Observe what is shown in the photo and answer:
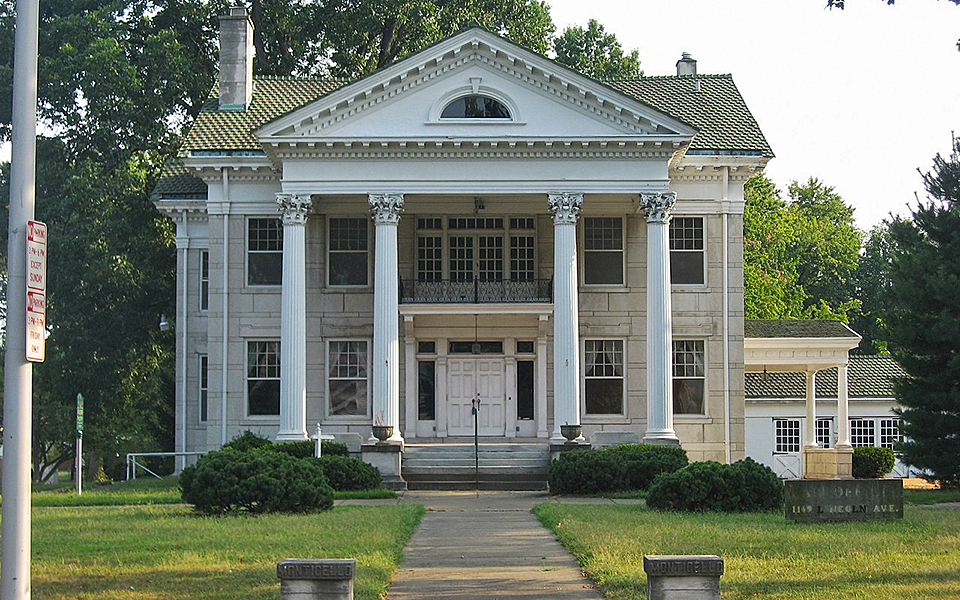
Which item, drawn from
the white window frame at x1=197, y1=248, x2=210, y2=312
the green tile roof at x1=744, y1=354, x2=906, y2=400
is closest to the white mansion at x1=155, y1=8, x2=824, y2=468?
the white window frame at x1=197, y1=248, x2=210, y2=312

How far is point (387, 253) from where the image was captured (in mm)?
32344

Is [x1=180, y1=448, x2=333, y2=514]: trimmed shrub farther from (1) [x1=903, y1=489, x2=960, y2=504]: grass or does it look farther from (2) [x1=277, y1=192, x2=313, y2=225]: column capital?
(1) [x1=903, y1=489, x2=960, y2=504]: grass

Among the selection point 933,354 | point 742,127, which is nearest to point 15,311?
point 933,354

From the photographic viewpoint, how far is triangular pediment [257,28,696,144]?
31.9 metres

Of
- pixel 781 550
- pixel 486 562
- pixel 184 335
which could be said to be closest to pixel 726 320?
pixel 184 335

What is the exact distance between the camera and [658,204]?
3247cm

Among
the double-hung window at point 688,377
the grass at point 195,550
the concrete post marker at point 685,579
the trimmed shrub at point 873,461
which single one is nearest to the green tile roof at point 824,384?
the trimmed shrub at point 873,461

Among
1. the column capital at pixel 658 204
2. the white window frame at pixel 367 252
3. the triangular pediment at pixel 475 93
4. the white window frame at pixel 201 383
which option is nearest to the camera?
the triangular pediment at pixel 475 93

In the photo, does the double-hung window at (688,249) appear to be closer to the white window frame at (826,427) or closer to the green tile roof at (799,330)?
the green tile roof at (799,330)

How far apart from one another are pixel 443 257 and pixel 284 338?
5.41m

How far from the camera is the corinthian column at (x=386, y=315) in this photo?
31906 millimetres

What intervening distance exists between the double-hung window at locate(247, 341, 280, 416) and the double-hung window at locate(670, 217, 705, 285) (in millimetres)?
11186

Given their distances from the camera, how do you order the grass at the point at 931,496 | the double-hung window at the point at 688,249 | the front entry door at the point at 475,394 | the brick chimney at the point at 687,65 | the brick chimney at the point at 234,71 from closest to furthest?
the grass at the point at 931,496, the double-hung window at the point at 688,249, the front entry door at the point at 475,394, the brick chimney at the point at 234,71, the brick chimney at the point at 687,65

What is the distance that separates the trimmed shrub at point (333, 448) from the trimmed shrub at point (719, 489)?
1089 centimetres
